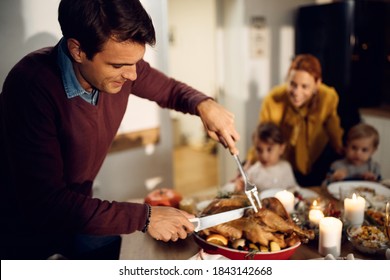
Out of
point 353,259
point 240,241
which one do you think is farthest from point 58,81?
point 353,259

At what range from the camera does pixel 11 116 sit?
739mm

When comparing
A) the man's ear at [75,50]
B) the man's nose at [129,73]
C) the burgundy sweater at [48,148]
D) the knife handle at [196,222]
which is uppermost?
the man's ear at [75,50]

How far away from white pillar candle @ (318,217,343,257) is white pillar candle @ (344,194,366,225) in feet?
0.49

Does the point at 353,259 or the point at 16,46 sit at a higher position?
the point at 16,46

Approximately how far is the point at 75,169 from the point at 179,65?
352 cm

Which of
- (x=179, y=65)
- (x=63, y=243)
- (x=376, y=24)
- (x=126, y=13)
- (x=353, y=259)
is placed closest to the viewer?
(x=126, y=13)

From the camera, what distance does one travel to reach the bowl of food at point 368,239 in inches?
33.8

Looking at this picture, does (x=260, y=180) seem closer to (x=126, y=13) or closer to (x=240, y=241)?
(x=240, y=241)

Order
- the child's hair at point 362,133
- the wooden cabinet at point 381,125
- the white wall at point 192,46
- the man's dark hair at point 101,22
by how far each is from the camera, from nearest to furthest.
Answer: the man's dark hair at point 101,22 → the child's hair at point 362,133 → the wooden cabinet at point 381,125 → the white wall at point 192,46

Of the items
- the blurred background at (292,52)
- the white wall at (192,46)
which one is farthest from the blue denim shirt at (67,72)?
the white wall at (192,46)

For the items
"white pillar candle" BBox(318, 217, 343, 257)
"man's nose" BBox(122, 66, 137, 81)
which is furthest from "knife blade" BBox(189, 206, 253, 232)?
"man's nose" BBox(122, 66, 137, 81)

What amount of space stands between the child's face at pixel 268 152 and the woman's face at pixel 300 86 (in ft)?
0.74

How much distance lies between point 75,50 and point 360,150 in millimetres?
1266

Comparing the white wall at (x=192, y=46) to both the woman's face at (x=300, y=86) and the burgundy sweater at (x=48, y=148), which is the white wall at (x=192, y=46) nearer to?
the woman's face at (x=300, y=86)
